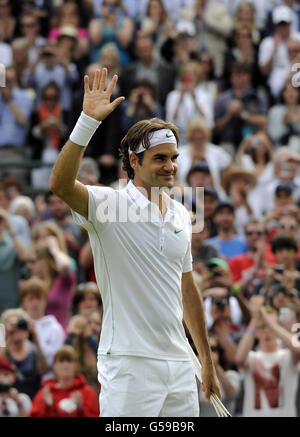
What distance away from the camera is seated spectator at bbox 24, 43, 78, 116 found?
1418 cm

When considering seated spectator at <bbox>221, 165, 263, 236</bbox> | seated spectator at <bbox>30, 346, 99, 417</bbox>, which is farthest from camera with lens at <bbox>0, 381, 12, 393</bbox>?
seated spectator at <bbox>221, 165, 263, 236</bbox>

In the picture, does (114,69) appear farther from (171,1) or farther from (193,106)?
(171,1)

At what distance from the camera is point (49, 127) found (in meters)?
13.7

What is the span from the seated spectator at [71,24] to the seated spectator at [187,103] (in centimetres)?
164

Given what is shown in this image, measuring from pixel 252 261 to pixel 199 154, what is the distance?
2.56 meters

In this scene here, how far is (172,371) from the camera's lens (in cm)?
537

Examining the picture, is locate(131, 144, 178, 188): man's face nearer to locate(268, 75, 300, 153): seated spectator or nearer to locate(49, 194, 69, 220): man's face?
locate(49, 194, 69, 220): man's face

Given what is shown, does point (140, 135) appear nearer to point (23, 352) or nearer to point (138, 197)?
point (138, 197)

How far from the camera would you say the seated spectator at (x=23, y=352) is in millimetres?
9320

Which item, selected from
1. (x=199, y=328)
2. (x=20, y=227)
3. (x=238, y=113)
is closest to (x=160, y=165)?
(x=199, y=328)

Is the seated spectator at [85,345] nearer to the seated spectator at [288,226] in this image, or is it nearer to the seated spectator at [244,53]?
the seated spectator at [288,226]

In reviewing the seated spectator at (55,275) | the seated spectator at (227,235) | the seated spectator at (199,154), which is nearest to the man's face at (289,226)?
the seated spectator at (227,235)

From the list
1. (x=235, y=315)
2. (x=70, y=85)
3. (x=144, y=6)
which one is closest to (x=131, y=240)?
(x=235, y=315)
